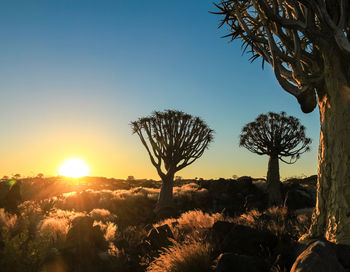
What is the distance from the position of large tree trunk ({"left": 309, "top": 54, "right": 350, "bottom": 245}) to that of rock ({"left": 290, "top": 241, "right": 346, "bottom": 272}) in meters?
1.22

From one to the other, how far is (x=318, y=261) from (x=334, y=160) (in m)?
2.38

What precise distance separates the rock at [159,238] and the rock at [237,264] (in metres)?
3.09

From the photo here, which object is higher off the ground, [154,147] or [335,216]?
[154,147]

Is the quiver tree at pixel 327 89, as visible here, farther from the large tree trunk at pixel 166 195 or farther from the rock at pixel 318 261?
the large tree trunk at pixel 166 195

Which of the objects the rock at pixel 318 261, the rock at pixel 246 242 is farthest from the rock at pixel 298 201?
the rock at pixel 318 261

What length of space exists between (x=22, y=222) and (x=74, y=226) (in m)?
3.08

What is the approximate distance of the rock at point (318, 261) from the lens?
147 inches

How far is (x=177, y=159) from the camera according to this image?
64.4ft

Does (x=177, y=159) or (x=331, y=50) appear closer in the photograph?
(x=331, y=50)

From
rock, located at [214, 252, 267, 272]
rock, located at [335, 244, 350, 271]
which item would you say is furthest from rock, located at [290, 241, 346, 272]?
rock, located at [214, 252, 267, 272]

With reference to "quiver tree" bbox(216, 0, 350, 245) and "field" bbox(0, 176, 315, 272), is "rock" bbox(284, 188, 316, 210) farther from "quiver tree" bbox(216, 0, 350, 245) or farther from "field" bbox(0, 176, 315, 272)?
"quiver tree" bbox(216, 0, 350, 245)

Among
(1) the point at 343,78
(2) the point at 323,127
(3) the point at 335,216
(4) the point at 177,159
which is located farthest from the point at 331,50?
(4) the point at 177,159

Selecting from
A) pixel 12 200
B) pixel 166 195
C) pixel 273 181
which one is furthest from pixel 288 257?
pixel 273 181

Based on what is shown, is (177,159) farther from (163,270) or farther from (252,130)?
(163,270)
